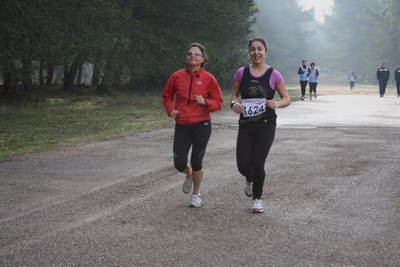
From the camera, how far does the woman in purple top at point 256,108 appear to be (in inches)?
236

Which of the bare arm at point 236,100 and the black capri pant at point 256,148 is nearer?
the bare arm at point 236,100

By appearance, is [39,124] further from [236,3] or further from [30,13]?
[236,3]

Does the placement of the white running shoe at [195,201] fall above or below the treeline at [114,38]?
below

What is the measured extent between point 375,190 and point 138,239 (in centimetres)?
347

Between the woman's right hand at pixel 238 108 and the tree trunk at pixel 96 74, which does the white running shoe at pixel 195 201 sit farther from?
the tree trunk at pixel 96 74

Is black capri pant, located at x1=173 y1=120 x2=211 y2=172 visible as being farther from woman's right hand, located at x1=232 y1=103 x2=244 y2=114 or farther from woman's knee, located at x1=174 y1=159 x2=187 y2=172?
woman's right hand, located at x1=232 y1=103 x2=244 y2=114

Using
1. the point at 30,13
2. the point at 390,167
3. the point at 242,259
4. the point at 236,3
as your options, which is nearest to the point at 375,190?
the point at 390,167

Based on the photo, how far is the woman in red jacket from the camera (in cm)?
625

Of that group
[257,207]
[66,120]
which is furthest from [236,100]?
[66,120]

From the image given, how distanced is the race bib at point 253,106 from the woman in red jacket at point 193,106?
331 mm

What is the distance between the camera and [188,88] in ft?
20.5

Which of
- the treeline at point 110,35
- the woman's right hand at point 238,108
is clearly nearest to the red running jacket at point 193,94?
the woman's right hand at point 238,108

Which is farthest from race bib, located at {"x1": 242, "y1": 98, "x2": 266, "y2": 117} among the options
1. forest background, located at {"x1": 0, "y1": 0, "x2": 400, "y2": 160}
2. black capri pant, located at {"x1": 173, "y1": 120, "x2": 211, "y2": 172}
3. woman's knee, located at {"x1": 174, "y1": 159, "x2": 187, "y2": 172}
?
forest background, located at {"x1": 0, "y1": 0, "x2": 400, "y2": 160}

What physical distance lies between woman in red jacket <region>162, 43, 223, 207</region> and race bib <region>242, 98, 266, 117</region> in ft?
1.09
